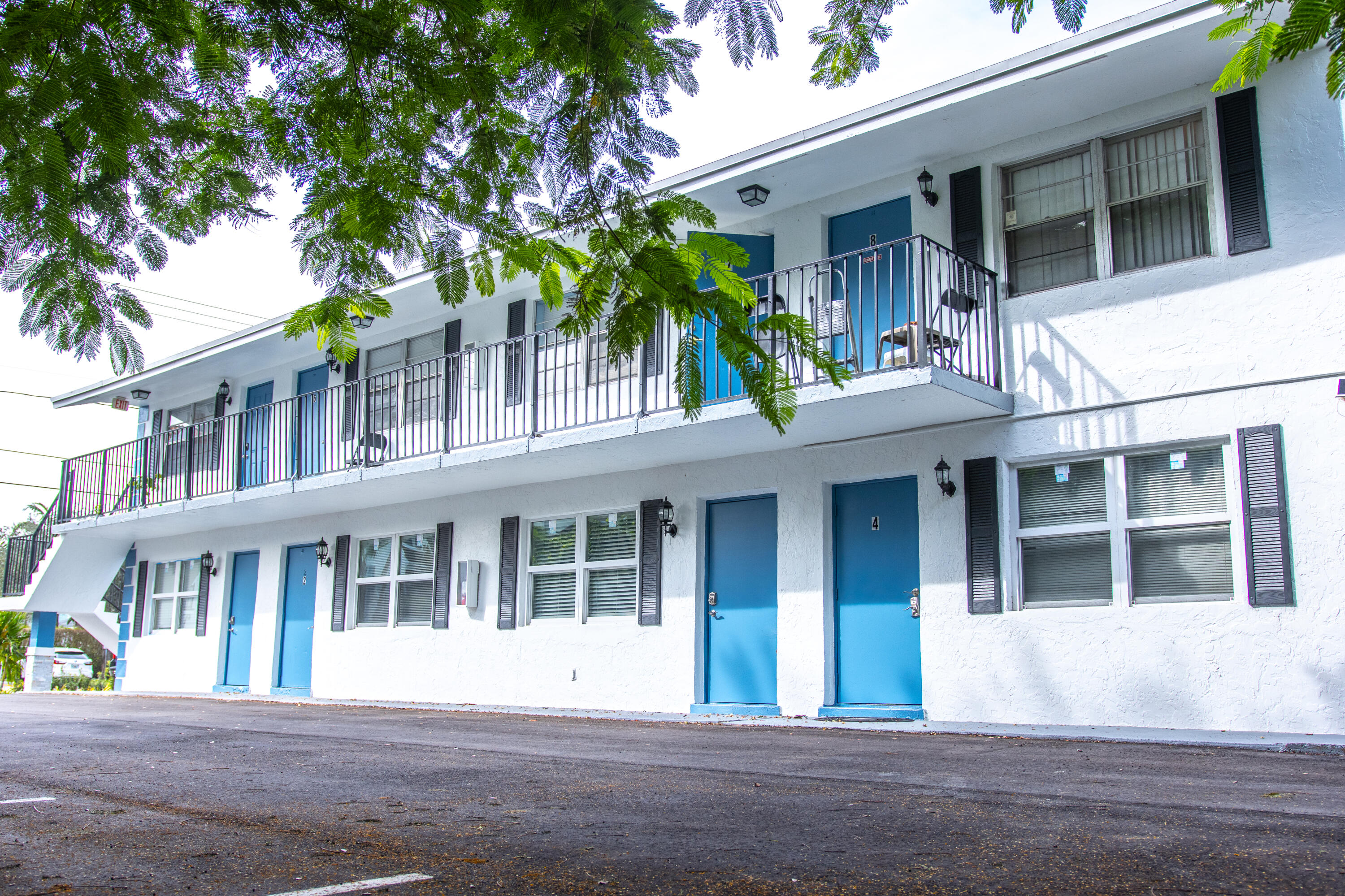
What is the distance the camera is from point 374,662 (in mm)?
14406

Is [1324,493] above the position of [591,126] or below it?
below

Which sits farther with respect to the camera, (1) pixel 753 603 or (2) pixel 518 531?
(2) pixel 518 531

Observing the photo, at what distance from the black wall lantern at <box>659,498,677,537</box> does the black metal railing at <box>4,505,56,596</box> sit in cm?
1314

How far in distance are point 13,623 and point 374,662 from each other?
11083mm

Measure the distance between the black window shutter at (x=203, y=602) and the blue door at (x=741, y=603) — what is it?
10312 mm

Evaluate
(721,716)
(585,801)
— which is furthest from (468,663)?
(585,801)

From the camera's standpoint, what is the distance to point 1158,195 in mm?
8680

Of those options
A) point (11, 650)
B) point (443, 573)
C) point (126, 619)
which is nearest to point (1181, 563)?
point (443, 573)

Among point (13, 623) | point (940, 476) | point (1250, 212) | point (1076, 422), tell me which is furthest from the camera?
point (13, 623)

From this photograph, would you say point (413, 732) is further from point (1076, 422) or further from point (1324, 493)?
point (1324, 493)

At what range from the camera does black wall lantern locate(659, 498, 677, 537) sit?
1122 centimetres

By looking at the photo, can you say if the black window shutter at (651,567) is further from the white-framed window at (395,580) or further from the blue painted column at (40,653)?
the blue painted column at (40,653)

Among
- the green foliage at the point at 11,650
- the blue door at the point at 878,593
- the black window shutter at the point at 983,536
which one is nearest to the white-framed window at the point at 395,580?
the blue door at the point at 878,593

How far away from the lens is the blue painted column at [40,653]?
1981cm
